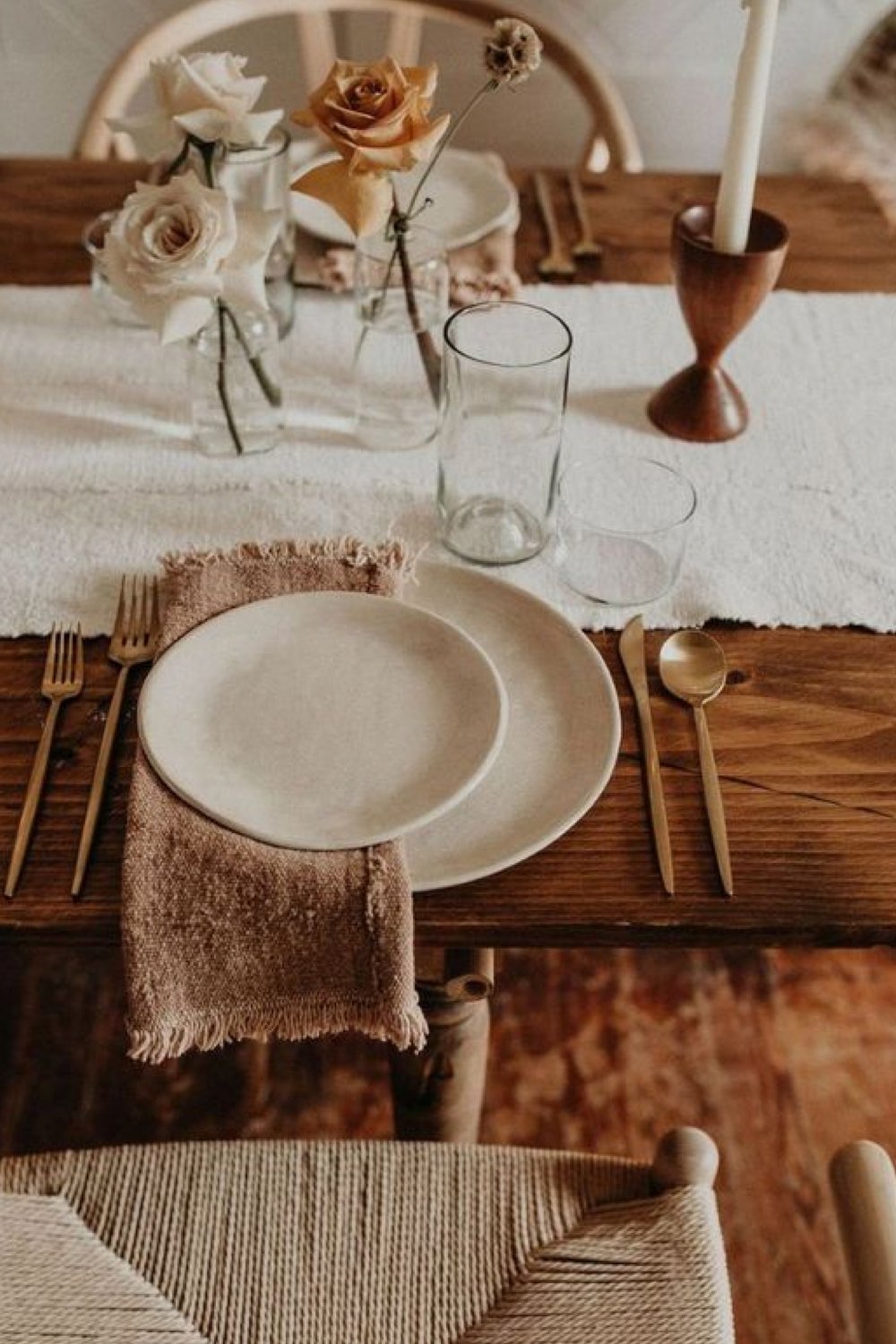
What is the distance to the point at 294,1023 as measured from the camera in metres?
0.64

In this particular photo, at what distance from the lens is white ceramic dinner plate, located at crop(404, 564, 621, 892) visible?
26.6 inches

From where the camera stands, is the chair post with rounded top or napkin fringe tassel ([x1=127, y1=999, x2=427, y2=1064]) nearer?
napkin fringe tassel ([x1=127, y1=999, x2=427, y2=1064])

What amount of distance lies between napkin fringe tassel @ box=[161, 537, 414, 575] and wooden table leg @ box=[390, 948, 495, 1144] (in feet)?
0.79

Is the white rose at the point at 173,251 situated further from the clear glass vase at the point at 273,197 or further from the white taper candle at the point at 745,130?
the white taper candle at the point at 745,130

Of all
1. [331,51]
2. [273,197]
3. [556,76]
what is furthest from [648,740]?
[556,76]

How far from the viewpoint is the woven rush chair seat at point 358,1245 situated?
75 cm

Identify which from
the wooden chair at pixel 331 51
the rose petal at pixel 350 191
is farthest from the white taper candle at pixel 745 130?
the wooden chair at pixel 331 51

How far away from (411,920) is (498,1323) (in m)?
0.28

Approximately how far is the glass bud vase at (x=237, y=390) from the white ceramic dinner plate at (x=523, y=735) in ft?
0.67

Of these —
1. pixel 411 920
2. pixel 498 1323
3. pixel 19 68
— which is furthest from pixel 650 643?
pixel 19 68

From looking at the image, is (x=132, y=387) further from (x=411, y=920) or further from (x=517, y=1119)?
(x=517, y=1119)

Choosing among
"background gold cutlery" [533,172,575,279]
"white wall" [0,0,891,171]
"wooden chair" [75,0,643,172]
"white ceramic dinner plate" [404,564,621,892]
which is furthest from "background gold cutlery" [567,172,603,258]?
"white wall" [0,0,891,171]

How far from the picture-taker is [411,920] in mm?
628

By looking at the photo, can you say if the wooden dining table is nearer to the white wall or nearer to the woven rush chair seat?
the woven rush chair seat
